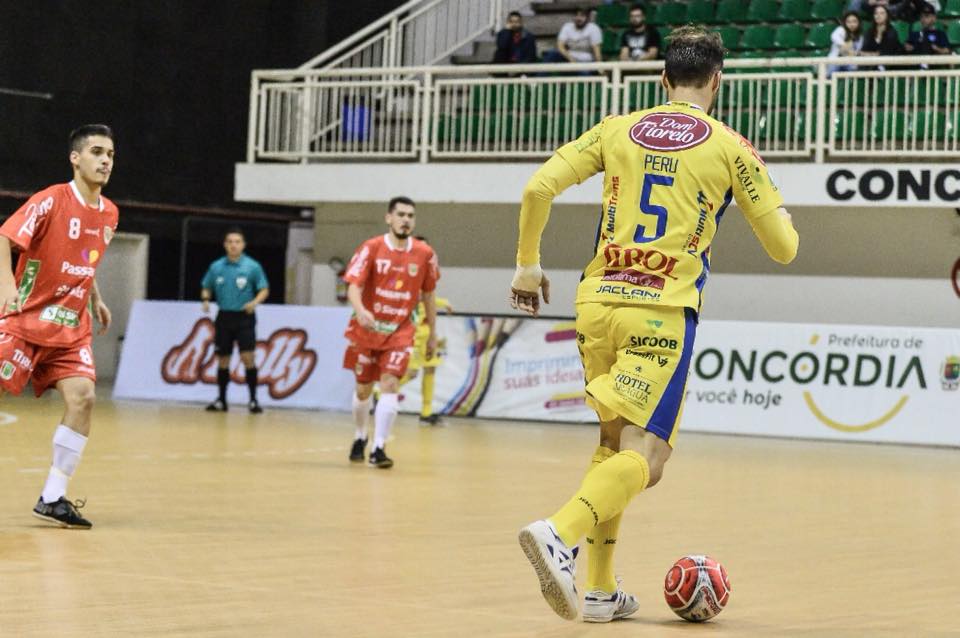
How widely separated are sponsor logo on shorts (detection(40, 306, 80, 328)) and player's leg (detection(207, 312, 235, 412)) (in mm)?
10673

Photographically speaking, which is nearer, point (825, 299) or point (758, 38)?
point (825, 299)

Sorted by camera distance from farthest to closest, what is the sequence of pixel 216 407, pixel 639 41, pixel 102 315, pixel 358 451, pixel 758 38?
pixel 758 38
pixel 639 41
pixel 216 407
pixel 358 451
pixel 102 315

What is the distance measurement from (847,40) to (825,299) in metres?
3.46

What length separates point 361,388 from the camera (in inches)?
477

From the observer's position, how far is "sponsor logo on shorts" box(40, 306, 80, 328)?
7703 mm

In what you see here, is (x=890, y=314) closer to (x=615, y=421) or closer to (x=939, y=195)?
(x=939, y=195)

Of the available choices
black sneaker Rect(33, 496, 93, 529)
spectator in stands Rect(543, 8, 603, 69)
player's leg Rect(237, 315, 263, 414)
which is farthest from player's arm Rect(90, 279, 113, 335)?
spectator in stands Rect(543, 8, 603, 69)

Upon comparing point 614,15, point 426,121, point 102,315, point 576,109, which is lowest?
point 102,315

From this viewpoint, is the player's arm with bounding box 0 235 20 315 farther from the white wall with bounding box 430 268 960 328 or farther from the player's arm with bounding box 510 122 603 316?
the white wall with bounding box 430 268 960 328

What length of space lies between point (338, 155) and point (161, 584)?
15.3 metres

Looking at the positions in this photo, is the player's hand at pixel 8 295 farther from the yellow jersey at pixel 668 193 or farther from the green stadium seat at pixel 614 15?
the green stadium seat at pixel 614 15

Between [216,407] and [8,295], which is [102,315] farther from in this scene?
[216,407]

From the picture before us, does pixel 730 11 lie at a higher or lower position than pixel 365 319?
higher

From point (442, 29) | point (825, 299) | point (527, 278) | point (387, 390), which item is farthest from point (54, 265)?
point (442, 29)
